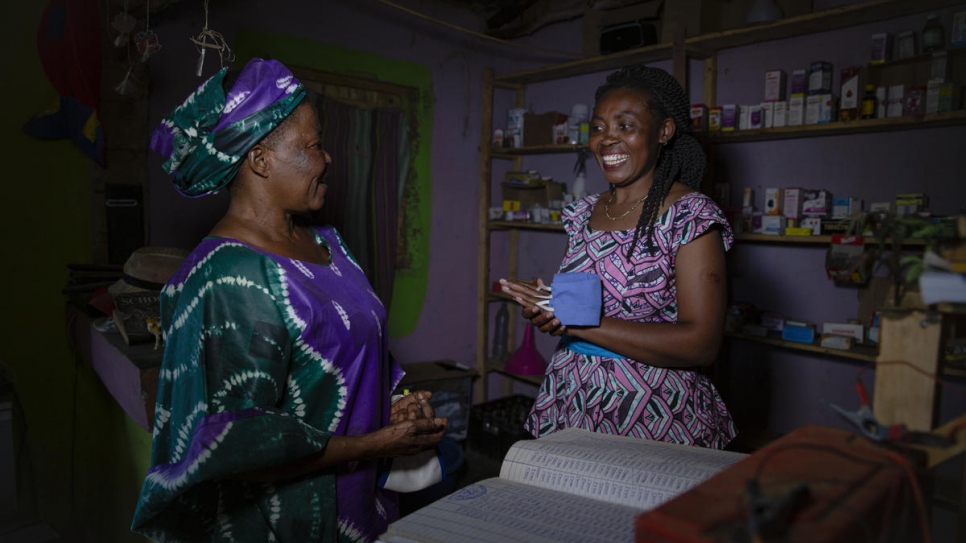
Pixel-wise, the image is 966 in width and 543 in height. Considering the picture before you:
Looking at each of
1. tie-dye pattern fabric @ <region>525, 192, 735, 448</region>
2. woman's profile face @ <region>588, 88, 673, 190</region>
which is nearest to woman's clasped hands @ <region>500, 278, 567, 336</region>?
tie-dye pattern fabric @ <region>525, 192, 735, 448</region>

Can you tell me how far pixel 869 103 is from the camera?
106 inches

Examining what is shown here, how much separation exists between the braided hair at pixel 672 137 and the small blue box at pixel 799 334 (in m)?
1.59

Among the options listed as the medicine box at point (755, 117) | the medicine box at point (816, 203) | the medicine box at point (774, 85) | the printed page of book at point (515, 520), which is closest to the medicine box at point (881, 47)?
the medicine box at point (774, 85)

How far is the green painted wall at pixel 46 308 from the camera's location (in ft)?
8.70

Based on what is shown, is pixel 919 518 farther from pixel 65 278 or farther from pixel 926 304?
pixel 65 278

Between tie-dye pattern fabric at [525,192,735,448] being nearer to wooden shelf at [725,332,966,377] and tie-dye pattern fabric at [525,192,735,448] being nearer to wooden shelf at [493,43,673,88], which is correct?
wooden shelf at [725,332,966,377]

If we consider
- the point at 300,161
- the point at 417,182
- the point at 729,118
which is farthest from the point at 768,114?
the point at 300,161

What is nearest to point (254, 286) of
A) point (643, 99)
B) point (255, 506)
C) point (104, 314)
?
point (255, 506)

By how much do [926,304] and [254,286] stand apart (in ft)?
3.26

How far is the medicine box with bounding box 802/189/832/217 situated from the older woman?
93.7 inches

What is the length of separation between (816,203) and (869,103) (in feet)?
1.57

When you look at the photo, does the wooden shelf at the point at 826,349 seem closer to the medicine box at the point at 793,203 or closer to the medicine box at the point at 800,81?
the medicine box at the point at 793,203

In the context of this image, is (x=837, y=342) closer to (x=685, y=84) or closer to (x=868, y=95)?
(x=868, y=95)

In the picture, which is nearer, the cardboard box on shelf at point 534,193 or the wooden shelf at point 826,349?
the wooden shelf at point 826,349
